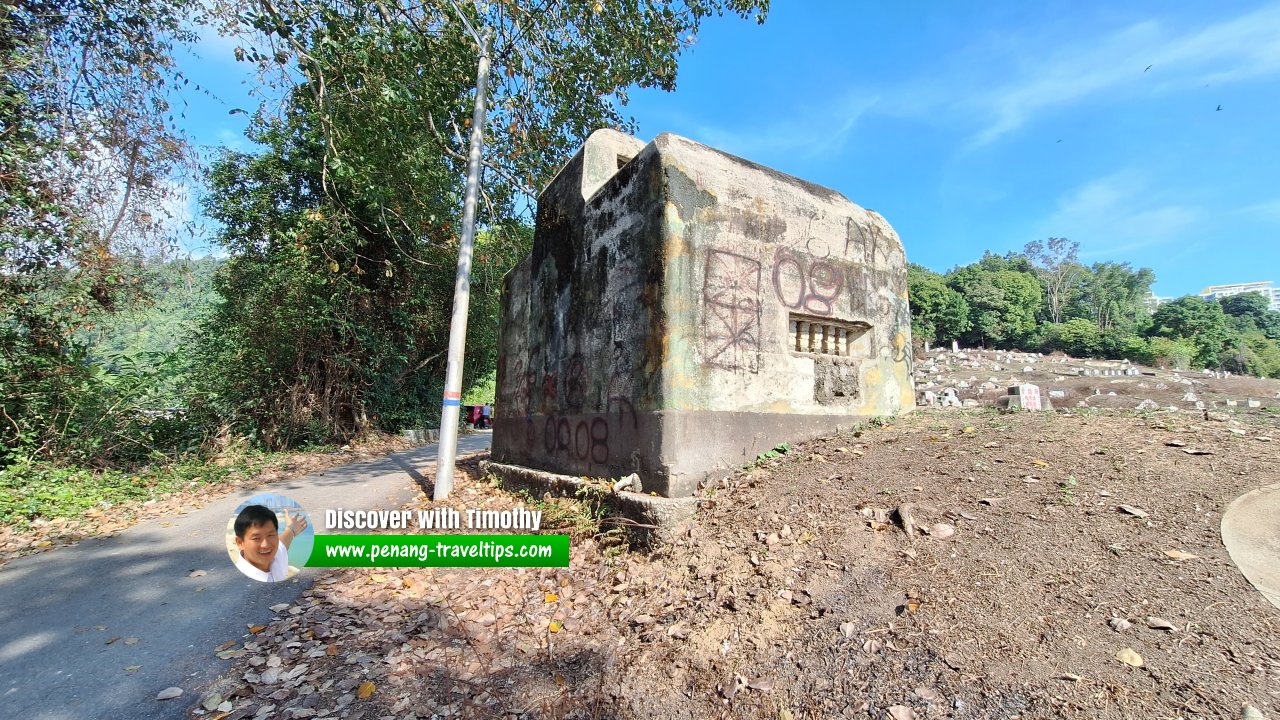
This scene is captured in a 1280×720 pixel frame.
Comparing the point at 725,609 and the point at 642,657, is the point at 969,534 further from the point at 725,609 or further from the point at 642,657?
the point at 642,657

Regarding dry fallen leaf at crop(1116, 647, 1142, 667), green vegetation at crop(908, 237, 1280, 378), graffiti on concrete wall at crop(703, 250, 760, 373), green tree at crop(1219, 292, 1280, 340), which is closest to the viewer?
dry fallen leaf at crop(1116, 647, 1142, 667)

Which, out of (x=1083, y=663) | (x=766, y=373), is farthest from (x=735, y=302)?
(x=1083, y=663)

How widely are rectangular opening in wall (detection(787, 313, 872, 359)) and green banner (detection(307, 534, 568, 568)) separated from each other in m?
3.07

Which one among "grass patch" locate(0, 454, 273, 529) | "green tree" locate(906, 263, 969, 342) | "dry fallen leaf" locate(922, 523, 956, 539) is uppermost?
"green tree" locate(906, 263, 969, 342)

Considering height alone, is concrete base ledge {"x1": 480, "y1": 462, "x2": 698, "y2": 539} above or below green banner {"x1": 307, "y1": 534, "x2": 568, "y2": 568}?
above

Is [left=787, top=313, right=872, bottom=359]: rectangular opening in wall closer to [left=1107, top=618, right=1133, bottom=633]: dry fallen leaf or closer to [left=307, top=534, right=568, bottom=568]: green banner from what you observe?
[left=307, top=534, right=568, bottom=568]: green banner

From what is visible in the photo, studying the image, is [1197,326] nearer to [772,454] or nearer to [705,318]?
[772,454]

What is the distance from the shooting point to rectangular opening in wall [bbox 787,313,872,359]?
541 centimetres

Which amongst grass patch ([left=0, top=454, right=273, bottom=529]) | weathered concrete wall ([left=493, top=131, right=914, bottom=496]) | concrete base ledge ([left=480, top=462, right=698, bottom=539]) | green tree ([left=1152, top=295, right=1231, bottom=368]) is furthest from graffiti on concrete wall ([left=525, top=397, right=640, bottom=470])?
green tree ([left=1152, top=295, right=1231, bottom=368])

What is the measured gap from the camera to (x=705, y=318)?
4.75m

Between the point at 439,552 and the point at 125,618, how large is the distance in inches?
81.4

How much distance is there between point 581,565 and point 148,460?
8.86 m

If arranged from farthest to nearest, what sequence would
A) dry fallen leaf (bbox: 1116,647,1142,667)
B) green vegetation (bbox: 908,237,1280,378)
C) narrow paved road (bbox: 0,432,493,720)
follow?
1. green vegetation (bbox: 908,237,1280,378)
2. narrow paved road (bbox: 0,432,493,720)
3. dry fallen leaf (bbox: 1116,647,1142,667)

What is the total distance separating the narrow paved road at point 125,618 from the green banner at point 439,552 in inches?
14.8
